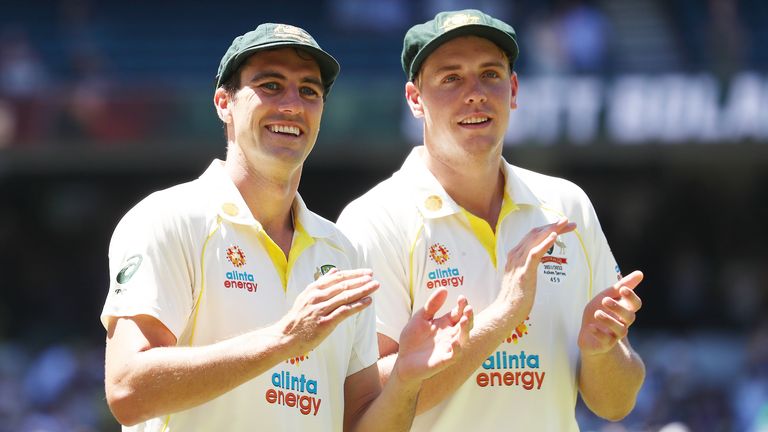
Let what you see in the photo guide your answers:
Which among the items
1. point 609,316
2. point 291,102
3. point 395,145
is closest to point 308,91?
point 291,102

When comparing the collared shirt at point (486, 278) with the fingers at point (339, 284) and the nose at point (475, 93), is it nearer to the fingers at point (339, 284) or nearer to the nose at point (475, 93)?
the nose at point (475, 93)

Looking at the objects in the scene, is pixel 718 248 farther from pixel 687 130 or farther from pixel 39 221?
pixel 39 221

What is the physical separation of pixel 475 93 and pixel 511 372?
35.2 inches

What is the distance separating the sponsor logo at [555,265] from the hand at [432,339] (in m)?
0.61

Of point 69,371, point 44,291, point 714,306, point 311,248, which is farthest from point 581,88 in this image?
point 311,248

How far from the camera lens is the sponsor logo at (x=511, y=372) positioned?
4.03 m

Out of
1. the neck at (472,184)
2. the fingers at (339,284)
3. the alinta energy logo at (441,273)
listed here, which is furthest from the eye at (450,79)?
the fingers at (339,284)

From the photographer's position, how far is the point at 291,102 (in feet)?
12.0

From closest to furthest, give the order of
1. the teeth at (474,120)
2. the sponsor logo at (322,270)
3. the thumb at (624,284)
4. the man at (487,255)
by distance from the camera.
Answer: the sponsor logo at (322,270), the thumb at (624,284), the man at (487,255), the teeth at (474,120)

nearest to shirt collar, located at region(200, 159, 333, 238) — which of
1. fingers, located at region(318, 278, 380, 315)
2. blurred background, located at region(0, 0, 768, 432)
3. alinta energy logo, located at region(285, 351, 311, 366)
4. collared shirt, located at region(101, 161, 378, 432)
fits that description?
collared shirt, located at region(101, 161, 378, 432)

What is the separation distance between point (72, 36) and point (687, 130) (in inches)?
300

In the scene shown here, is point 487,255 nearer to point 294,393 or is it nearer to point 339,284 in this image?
point 294,393

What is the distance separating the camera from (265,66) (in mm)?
3650

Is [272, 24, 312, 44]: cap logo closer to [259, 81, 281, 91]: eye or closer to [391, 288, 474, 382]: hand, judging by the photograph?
[259, 81, 281, 91]: eye
